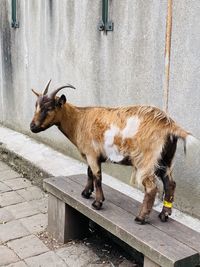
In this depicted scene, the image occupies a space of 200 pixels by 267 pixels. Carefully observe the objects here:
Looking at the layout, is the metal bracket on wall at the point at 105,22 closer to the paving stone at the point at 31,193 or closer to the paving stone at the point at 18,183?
the paving stone at the point at 31,193

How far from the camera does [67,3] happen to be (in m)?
5.80

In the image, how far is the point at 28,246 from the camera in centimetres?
425

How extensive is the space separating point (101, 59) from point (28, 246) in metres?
2.39

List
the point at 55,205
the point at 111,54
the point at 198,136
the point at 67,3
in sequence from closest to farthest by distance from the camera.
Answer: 1. the point at 198,136
2. the point at 55,205
3. the point at 111,54
4. the point at 67,3

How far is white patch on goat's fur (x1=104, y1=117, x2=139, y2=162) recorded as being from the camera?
337 centimetres

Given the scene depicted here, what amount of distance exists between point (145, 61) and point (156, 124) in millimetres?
1479

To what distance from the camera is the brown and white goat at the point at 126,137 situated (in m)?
3.29

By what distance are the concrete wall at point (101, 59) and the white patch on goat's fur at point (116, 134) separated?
0.96 metres

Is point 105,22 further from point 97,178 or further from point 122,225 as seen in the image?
point 122,225

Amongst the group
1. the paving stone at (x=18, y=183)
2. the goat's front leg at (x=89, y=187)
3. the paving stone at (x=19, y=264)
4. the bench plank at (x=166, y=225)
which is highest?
the goat's front leg at (x=89, y=187)

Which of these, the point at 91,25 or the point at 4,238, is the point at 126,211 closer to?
the point at 4,238

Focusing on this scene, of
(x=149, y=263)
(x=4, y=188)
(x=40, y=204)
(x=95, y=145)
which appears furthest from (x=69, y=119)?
(x=4, y=188)

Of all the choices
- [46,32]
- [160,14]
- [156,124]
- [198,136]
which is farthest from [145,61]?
[46,32]

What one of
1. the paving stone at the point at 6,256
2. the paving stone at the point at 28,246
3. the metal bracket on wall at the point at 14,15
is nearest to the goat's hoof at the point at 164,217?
the paving stone at the point at 28,246
